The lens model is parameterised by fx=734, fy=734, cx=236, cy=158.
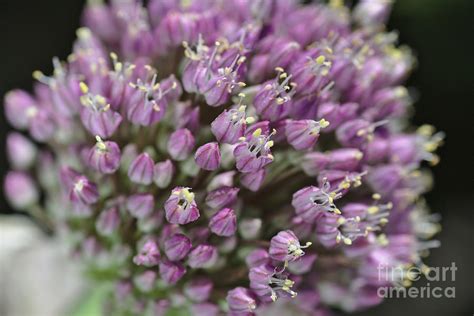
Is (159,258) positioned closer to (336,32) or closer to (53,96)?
(53,96)

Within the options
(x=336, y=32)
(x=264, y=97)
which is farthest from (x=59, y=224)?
(x=336, y=32)

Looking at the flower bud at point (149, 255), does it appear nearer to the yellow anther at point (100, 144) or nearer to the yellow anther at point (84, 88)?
the yellow anther at point (100, 144)

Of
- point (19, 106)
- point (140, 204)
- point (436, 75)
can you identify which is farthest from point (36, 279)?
point (436, 75)

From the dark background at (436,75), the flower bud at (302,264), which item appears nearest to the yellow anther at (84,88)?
the flower bud at (302,264)

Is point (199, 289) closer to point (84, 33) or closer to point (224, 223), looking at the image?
point (224, 223)

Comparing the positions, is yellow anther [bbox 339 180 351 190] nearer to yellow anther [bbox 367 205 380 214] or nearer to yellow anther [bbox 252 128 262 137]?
yellow anther [bbox 367 205 380 214]

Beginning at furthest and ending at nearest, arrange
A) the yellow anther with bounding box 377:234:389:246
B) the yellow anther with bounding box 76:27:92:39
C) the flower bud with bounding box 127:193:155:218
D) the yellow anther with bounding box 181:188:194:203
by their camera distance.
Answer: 1. the yellow anther with bounding box 76:27:92:39
2. the yellow anther with bounding box 377:234:389:246
3. the flower bud with bounding box 127:193:155:218
4. the yellow anther with bounding box 181:188:194:203

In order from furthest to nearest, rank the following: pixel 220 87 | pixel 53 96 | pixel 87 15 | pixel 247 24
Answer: pixel 87 15 < pixel 53 96 < pixel 247 24 < pixel 220 87
